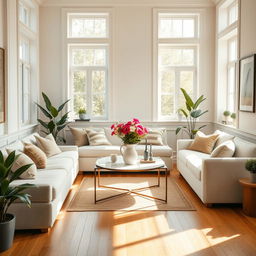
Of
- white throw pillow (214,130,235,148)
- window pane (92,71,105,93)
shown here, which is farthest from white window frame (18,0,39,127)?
white throw pillow (214,130,235,148)

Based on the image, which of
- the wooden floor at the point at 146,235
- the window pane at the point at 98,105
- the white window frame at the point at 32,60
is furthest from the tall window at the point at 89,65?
the wooden floor at the point at 146,235

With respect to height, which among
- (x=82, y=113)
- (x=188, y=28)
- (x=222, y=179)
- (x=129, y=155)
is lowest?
(x=222, y=179)

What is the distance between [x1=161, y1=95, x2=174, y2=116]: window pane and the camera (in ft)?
26.2

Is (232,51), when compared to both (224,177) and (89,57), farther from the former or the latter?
(224,177)

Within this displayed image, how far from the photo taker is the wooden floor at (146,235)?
11.1ft

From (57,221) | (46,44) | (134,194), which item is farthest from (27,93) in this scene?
(57,221)

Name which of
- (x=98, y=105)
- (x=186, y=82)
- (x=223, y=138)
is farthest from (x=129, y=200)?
(x=186, y=82)

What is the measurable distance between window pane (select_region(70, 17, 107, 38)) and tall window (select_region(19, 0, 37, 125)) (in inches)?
35.4

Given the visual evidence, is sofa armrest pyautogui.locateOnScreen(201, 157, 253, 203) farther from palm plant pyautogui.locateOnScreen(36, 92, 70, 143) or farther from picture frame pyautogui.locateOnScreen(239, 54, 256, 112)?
palm plant pyautogui.locateOnScreen(36, 92, 70, 143)

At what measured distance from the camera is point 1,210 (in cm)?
341

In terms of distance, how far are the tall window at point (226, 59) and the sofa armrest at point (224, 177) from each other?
264 centimetres

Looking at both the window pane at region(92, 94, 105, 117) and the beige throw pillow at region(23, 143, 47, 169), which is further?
the window pane at region(92, 94, 105, 117)

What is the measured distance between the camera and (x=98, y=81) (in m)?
7.94

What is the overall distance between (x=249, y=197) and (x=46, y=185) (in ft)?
7.47
